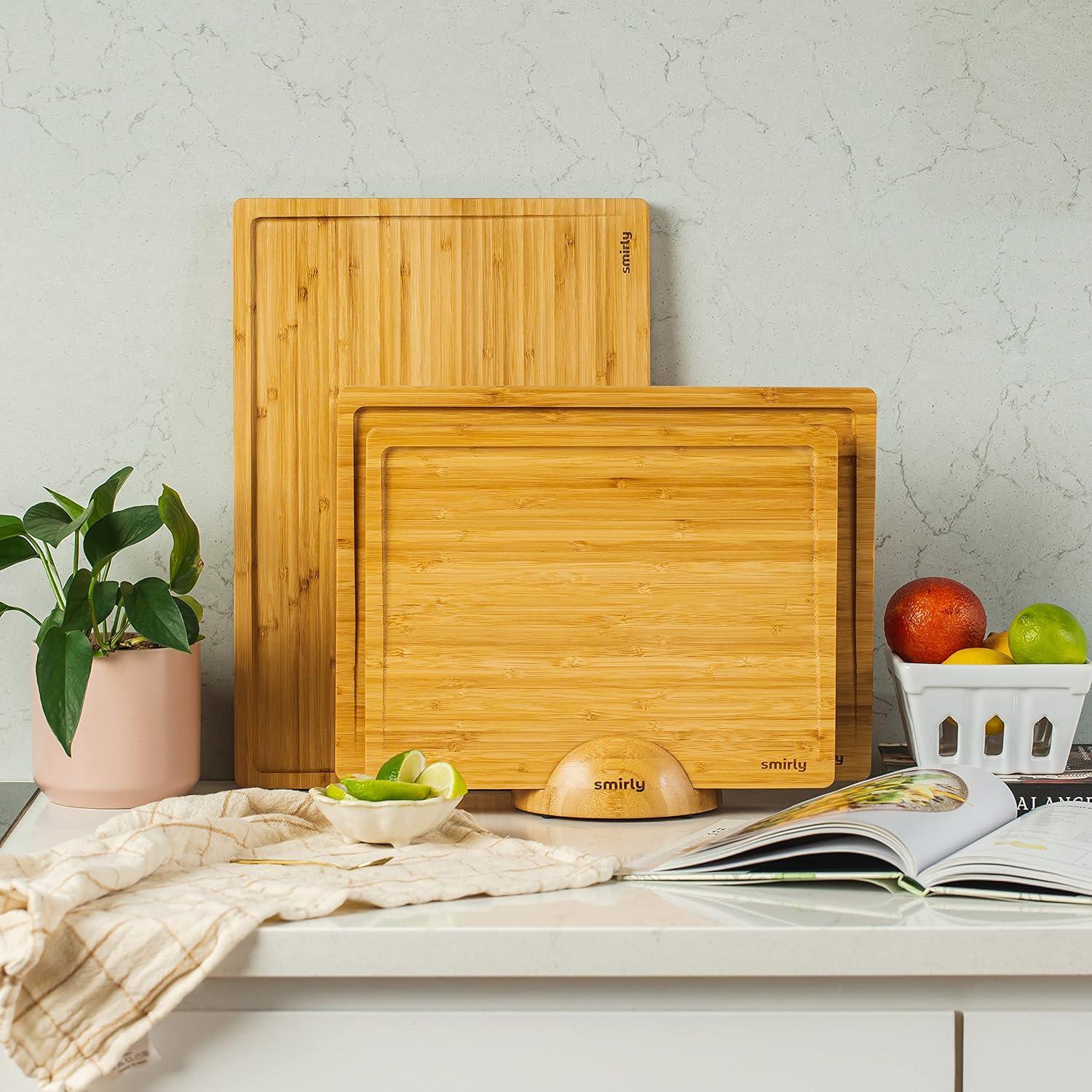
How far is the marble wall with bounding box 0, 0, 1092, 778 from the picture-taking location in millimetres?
1177

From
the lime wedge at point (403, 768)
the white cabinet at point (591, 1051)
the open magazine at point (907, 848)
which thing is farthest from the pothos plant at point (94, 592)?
the open magazine at point (907, 848)

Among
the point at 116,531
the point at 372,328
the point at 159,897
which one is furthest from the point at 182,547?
the point at 159,897

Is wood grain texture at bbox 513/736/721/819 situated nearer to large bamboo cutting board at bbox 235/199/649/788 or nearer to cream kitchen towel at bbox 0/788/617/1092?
cream kitchen towel at bbox 0/788/617/1092

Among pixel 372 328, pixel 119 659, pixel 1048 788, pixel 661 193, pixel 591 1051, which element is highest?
pixel 661 193

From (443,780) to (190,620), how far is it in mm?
355

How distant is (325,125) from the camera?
118 cm

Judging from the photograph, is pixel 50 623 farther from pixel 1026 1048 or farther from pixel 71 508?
pixel 1026 1048

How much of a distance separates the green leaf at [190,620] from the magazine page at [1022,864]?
0.70 m

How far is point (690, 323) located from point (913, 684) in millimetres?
466

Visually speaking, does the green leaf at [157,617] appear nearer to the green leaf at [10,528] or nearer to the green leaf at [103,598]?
the green leaf at [103,598]

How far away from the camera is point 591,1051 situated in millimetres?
696

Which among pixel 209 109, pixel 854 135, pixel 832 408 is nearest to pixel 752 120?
pixel 854 135

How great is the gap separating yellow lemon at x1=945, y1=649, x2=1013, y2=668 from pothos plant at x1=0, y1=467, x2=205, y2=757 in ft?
2.29

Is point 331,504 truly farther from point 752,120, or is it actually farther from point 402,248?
point 752,120
